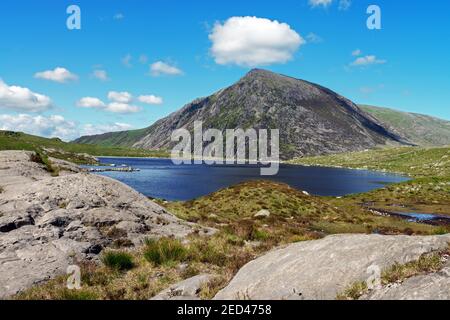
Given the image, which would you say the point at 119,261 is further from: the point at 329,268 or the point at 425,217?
the point at 425,217

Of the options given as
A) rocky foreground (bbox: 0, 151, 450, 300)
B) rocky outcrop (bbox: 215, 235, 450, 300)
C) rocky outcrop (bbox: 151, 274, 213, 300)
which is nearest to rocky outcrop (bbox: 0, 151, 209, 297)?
rocky foreground (bbox: 0, 151, 450, 300)

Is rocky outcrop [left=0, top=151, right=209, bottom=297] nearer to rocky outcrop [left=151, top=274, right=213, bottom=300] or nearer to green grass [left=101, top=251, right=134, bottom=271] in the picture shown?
green grass [left=101, top=251, right=134, bottom=271]

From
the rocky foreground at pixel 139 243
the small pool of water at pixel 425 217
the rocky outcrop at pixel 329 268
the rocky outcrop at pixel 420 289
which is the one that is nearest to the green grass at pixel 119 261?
the rocky foreground at pixel 139 243

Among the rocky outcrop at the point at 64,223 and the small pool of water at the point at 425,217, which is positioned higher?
the rocky outcrop at the point at 64,223

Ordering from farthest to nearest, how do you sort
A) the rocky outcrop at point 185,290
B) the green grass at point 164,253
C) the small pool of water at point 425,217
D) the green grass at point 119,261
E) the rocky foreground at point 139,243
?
the small pool of water at point 425,217 < the green grass at point 164,253 < the green grass at point 119,261 < the rocky outcrop at point 185,290 < the rocky foreground at point 139,243

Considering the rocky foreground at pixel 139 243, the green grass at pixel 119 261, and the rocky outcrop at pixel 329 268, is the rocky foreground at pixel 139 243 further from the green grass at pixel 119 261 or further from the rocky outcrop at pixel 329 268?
the green grass at pixel 119 261

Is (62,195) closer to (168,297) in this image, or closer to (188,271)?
(188,271)

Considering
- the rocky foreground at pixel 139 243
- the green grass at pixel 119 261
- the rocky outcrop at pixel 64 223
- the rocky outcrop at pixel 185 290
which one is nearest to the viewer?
the rocky foreground at pixel 139 243
